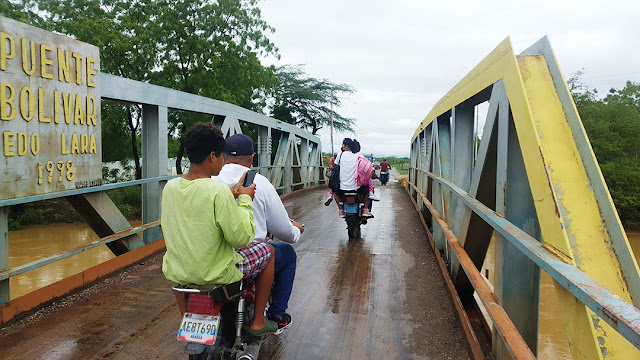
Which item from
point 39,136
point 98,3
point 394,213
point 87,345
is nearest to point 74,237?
point 98,3

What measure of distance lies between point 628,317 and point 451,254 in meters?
3.85

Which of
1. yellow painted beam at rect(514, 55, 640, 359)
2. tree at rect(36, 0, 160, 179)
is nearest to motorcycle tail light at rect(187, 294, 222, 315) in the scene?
yellow painted beam at rect(514, 55, 640, 359)

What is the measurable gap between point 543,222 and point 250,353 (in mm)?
1782

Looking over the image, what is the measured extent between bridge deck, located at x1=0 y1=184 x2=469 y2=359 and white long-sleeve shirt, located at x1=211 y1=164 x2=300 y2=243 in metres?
0.91

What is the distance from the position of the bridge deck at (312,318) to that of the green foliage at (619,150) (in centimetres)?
1423

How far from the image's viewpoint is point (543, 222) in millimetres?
2266

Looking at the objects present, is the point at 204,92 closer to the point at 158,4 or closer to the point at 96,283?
the point at 158,4

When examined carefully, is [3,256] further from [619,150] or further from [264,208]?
[619,150]

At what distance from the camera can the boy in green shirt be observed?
2.46 meters

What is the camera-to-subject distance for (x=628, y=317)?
131cm

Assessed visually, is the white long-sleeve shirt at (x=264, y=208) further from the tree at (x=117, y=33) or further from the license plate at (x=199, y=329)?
the tree at (x=117, y=33)

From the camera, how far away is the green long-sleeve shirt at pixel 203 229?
8.05 ft

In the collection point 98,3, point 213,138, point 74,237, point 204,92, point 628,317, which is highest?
point 98,3

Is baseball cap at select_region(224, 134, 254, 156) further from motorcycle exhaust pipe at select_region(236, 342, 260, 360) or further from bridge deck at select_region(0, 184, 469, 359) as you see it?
bridge deck at select_region(0, 184, 469, 359)
